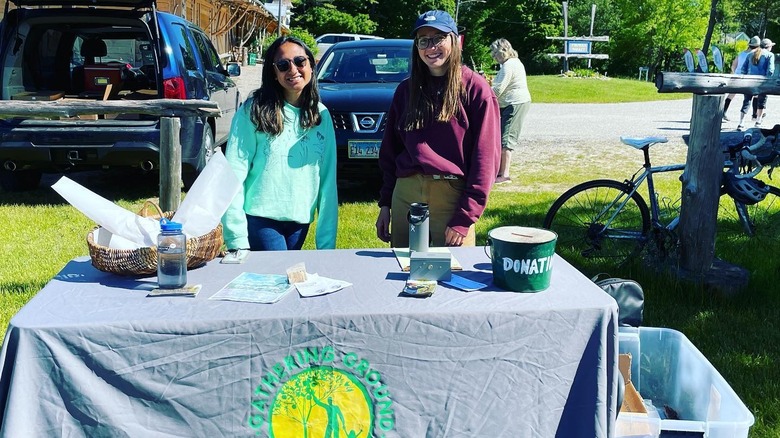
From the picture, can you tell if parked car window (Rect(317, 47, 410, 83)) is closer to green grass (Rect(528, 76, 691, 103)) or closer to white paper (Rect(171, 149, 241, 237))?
white paper (Rect(171, 149, 241, 237))

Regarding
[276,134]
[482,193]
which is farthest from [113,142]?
[482,193]

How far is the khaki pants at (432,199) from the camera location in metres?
3.28

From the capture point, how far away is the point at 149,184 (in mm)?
8391

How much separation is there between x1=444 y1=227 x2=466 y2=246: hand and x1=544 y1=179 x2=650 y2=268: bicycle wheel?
238cm

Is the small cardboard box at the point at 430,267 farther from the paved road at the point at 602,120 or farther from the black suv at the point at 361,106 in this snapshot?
the paved road at the point at 602,120

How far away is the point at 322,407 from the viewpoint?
2395mm

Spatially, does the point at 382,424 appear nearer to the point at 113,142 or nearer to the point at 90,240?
the point at 90,240

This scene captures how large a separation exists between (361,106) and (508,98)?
2.73 metres

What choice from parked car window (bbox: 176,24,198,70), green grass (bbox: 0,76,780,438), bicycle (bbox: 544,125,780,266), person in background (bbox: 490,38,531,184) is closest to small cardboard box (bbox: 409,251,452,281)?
green grass (bbox: 0,76,780,438)

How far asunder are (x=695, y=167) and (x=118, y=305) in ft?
12.5

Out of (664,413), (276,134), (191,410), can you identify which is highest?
(276,134)

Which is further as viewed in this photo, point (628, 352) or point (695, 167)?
point (695, 167)

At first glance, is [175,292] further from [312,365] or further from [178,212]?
[312,365]

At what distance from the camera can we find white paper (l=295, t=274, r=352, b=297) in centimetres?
252
